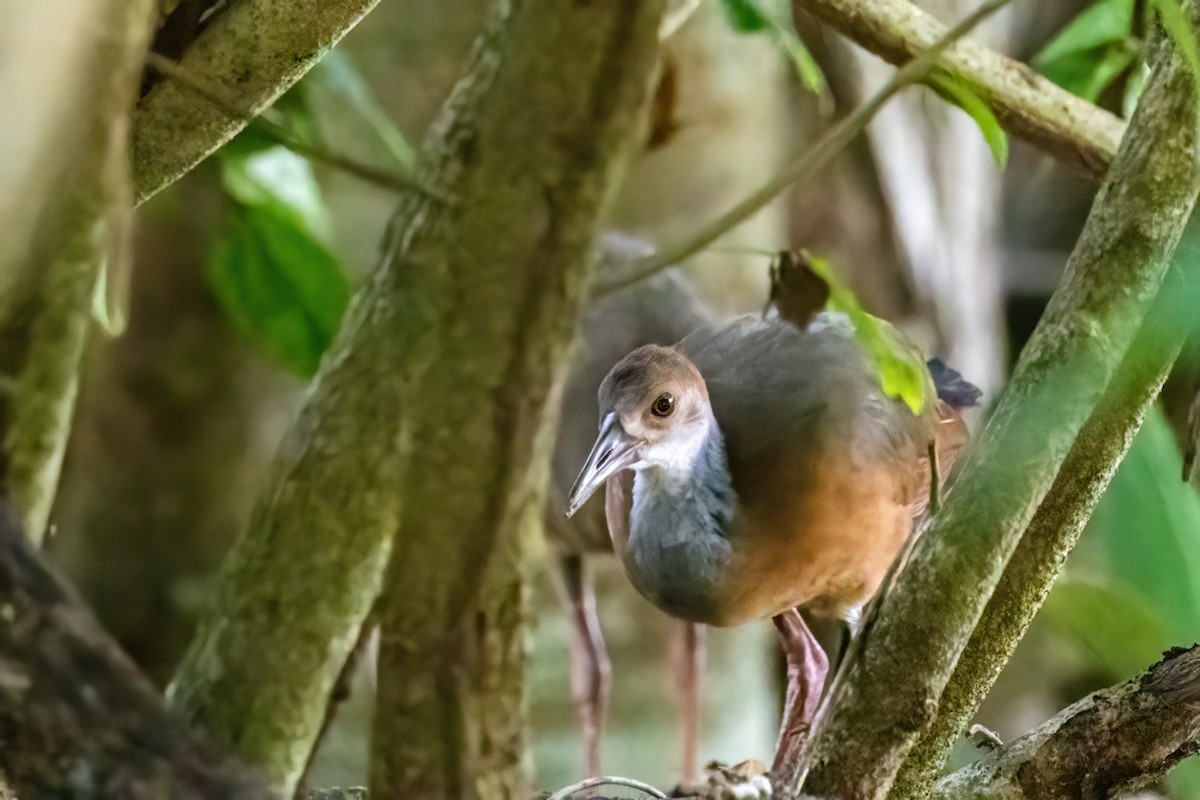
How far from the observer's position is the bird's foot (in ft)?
2.64

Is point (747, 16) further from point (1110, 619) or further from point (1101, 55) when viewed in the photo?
point (1110, 619)

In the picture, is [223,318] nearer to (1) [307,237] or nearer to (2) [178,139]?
(1) [307,237]

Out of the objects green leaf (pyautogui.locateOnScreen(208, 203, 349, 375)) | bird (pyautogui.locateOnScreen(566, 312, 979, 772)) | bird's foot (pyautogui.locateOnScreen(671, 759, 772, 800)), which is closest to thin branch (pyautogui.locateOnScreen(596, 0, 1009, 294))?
bird (pyautogui.locateOnScreen(566, 312, 979, 772))

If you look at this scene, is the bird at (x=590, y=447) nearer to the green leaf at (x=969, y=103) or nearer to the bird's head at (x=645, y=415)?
the bird's head at (x=645, y=415)

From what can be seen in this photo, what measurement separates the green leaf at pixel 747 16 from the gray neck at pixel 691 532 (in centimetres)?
31

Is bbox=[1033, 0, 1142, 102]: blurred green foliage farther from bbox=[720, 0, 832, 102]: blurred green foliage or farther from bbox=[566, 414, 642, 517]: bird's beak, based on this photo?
bbox=[566, 414, 642, 517]: bird's beak

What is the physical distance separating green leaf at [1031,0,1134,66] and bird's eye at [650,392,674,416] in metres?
0.51

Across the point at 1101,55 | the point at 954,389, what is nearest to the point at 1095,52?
the point at 1101,55

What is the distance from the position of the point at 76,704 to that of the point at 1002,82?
31.7 inches

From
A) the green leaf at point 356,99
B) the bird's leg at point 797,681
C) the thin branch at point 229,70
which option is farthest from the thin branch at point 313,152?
the bird's leg at point 797,681

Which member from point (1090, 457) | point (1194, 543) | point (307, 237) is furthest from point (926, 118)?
point (1090, 457)

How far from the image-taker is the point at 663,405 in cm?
80

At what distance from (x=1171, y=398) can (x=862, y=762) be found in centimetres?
42

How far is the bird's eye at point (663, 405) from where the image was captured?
0.79 meters
